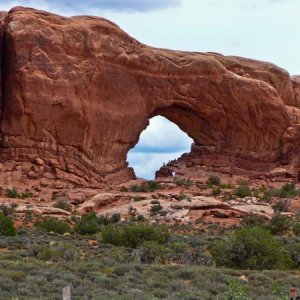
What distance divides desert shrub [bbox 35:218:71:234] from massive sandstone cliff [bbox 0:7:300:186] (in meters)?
8.12

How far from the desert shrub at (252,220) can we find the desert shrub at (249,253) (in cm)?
1059

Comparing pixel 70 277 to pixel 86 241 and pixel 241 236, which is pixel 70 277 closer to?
pixel 241 236

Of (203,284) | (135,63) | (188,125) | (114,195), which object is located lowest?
(203,284)

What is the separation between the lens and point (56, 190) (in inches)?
1417

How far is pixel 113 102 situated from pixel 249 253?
21.4 m

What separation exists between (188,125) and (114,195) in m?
10.5

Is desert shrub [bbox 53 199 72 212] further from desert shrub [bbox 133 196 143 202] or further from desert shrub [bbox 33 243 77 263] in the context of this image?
desert shrub [bbox 33 243 77 263]

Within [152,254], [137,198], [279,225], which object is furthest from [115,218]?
[152,254]

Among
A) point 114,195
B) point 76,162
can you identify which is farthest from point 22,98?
point 114,195

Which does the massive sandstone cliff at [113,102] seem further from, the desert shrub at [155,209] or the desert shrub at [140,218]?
the desert shrub at [140,218]

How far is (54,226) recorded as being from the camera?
2778 cm

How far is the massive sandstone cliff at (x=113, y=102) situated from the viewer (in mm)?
36969

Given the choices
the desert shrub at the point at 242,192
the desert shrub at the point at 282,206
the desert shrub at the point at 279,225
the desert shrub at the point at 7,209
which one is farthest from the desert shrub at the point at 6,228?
the desert shrub at the point at 242,192

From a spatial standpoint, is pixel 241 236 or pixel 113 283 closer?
pixel 113 283
